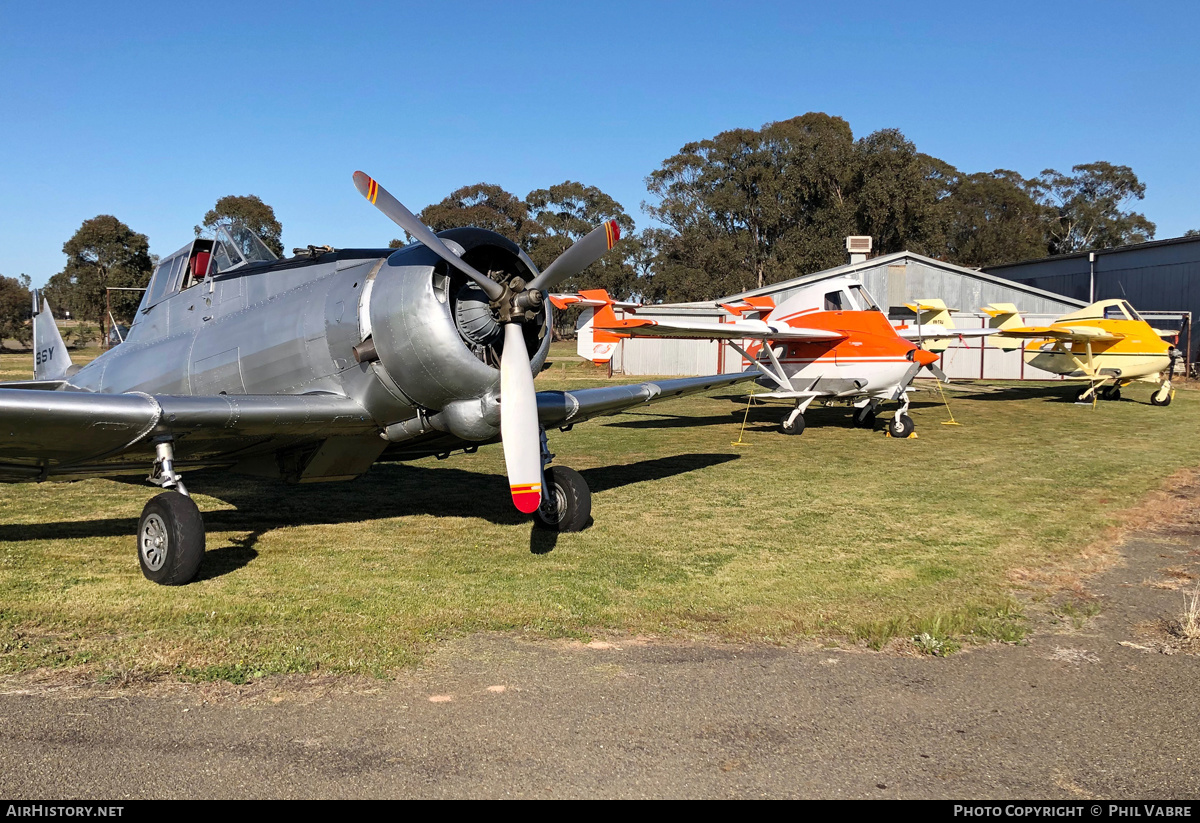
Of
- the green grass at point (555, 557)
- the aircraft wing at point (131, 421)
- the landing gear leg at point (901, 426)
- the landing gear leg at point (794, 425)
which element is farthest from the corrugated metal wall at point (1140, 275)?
the aircraft wing at point (131, 421)

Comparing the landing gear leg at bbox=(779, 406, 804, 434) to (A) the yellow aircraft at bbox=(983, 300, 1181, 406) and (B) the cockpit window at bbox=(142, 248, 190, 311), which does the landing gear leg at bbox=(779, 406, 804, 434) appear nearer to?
(A) the yellow aircraft at bbox=(983, 300, 1181, 406)

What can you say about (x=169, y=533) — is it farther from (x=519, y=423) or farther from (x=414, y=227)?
(x=414, y=227)

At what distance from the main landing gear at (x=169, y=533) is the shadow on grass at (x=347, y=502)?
332 millimetres

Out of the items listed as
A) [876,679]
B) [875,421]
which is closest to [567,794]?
[876,679]

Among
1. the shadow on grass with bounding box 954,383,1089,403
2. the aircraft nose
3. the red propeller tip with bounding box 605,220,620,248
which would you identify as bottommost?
the shadow on grass with bounding box 954,383,1089,403

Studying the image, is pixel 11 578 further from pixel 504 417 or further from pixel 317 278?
pixel 504 417

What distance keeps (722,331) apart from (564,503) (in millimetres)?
9189

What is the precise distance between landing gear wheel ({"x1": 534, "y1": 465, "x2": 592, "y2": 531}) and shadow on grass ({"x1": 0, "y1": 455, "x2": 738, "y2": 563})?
0.47 ft

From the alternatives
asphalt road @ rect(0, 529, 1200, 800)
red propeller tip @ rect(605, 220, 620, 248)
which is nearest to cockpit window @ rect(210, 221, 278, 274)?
red propeller tip @ rect(605, 220, 620, 248)

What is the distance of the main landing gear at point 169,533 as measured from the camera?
627cm

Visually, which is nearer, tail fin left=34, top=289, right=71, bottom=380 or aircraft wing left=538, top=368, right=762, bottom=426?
aircraft wing left=538, top=368, right=762, bottom=426

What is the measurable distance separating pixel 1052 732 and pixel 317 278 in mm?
6295

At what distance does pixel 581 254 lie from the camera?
6621 mm

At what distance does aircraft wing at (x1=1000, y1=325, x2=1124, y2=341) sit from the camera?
904 inches
